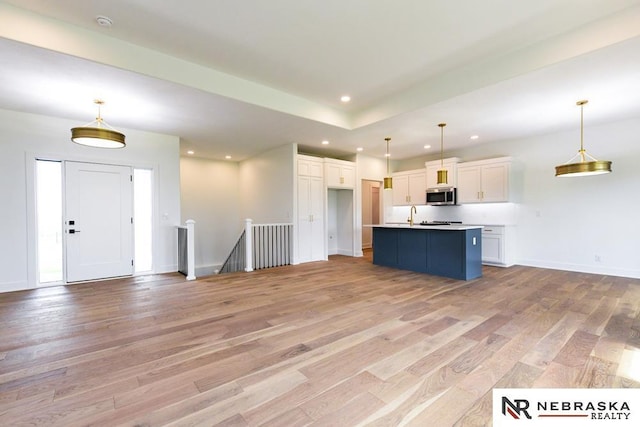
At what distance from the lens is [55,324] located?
10.3 ft

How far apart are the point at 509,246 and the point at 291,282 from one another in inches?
196

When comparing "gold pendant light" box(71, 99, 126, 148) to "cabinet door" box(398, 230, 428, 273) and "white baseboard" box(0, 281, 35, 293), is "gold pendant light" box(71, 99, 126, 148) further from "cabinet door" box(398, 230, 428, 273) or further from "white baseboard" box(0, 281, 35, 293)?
"cabinet door" box(398, 230, 428, 273)

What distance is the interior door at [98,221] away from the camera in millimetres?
5066

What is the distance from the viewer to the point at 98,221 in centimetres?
531

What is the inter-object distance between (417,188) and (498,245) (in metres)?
2.52

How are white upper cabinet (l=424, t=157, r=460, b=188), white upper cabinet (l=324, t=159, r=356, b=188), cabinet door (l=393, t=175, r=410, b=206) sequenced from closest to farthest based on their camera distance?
1. white upper cabinet (l=424, t=157, r=460, b=188)
2. white upper cabinet (l=324, t=159, r=356, b=188)
3. cabinet door (l=393, t=175, r=410, b=206)

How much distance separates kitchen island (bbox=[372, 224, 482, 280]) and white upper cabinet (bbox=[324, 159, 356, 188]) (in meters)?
1.82

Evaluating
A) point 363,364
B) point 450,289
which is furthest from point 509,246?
point 363,364

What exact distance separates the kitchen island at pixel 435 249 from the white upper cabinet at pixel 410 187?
2.11 m

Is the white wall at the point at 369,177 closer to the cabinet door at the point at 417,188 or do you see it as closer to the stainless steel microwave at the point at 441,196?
the cabinet door at the point at 417,188

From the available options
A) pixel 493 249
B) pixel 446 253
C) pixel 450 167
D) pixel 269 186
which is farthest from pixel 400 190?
pixel 269 186

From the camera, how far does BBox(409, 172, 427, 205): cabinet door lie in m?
7.80

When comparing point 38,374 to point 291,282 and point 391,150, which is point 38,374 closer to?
point 291,282

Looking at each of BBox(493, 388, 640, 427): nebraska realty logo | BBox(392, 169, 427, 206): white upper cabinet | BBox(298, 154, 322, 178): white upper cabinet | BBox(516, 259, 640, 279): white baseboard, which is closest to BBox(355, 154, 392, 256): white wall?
BBox(392, 169, 427, 206): white upper cabinet
